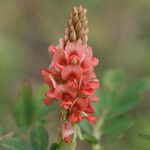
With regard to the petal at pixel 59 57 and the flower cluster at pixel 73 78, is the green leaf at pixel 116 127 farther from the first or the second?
the petal at pixel 59 57

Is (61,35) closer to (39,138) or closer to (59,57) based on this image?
(39,138)

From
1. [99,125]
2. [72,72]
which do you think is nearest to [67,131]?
[72,72]

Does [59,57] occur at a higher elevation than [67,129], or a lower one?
higher

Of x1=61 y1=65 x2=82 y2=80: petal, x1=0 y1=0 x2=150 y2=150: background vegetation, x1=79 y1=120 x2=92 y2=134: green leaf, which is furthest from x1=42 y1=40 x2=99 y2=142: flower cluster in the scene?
x1=0 y1=0 x2=150 y2=150: background vegetation

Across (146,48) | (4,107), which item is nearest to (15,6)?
(146,48)

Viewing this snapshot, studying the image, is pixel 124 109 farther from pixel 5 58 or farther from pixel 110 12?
pixel 110 12

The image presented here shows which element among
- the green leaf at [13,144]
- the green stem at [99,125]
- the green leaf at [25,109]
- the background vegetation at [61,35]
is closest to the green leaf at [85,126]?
the green stem at [99,125]
